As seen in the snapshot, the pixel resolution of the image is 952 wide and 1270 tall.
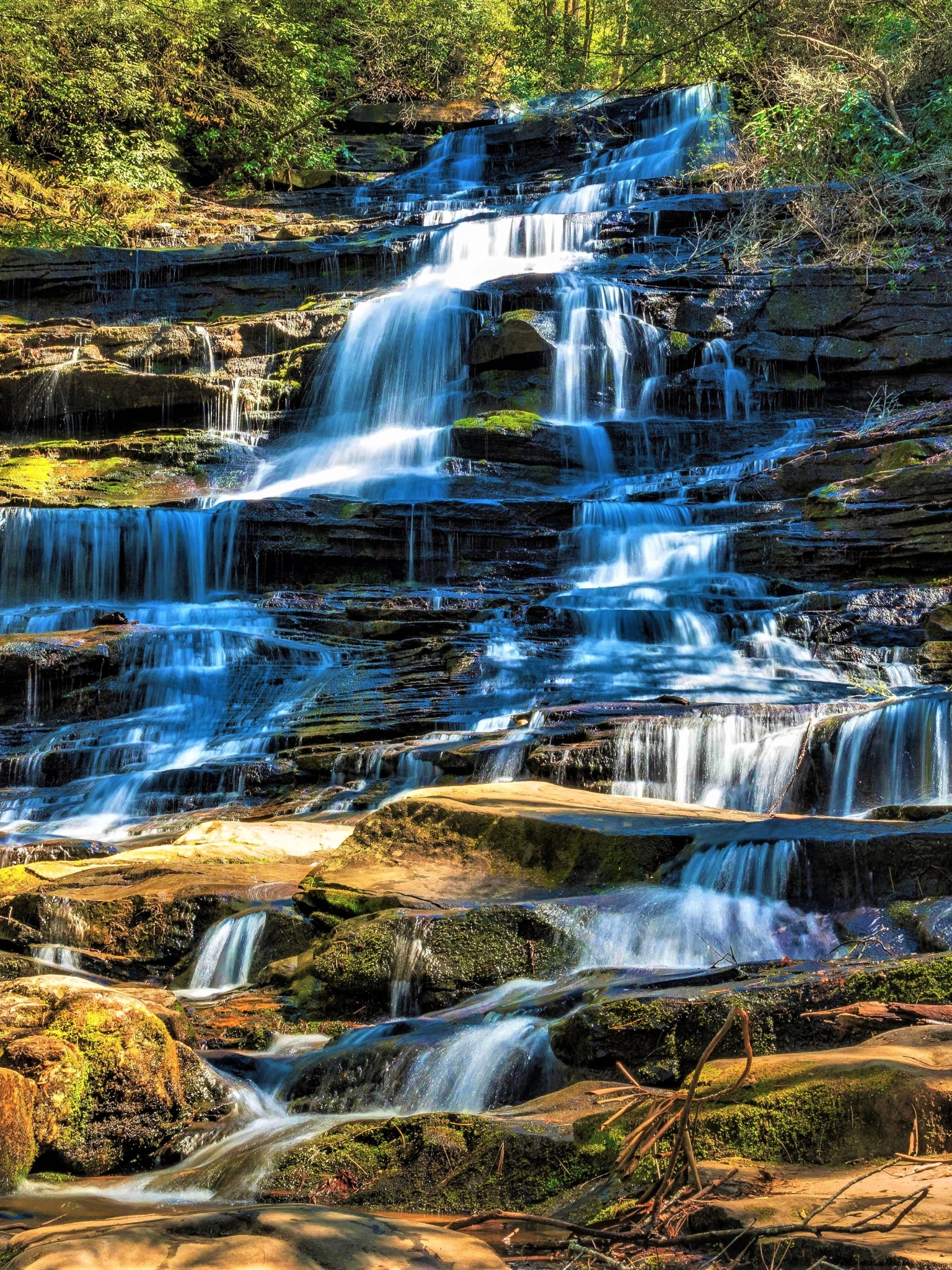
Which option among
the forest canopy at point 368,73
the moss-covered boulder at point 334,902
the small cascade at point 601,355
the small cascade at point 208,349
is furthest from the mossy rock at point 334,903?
the small cascade at point 208,349

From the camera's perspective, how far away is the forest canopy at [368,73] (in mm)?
18969

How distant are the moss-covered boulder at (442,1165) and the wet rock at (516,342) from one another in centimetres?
1828

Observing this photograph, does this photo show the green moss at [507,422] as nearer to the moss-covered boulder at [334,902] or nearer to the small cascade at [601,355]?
the small cascade at [601,355]

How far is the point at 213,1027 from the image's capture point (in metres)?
5.91

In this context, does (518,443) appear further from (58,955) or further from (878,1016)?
(878,1016)

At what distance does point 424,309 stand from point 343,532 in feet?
24.6

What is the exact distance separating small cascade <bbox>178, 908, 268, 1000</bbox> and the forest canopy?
45.0 feet

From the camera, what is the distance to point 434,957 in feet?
19.5

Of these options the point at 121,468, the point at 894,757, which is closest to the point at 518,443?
the point at 121,468

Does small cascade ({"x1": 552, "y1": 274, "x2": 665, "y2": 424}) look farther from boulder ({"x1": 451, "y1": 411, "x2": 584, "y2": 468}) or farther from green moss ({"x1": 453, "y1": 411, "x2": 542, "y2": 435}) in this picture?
boulder ({"x1": 451, "y1": 411, "x2": 584, "y2": 468})

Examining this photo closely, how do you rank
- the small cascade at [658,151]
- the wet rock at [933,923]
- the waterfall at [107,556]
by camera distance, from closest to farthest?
the wet rock at [933,923], the waterfall at [107,556], the small cascade at [658,151]

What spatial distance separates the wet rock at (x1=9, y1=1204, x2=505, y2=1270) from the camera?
246 cm

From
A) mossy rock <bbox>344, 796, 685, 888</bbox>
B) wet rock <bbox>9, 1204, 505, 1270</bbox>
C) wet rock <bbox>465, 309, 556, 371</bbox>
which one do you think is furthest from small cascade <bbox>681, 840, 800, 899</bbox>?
wet rock <bbox>465, 309, 556, 371</bbox>

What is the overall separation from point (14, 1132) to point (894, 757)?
22.3 feet
